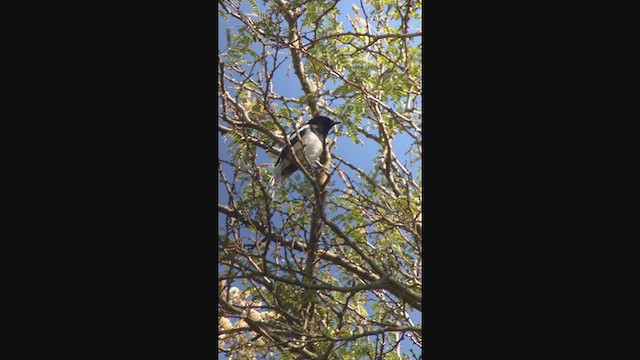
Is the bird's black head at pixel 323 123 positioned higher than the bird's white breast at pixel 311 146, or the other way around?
the bird's black head at pixel 323 123

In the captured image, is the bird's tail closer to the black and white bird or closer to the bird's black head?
the black and white bird

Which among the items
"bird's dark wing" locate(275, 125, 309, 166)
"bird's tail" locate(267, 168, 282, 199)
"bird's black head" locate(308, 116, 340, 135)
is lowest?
"bird's tail" locate(267, 168, 282, 199)

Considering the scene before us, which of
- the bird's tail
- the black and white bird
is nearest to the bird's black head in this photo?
the black and white bird

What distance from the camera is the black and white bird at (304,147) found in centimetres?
136

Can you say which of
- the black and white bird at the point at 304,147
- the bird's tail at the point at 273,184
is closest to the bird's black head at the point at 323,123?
the black and white bird at the point at 304,147

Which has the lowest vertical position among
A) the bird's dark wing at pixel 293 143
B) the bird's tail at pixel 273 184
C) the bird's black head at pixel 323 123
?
the bird's tail at pixel 273 184

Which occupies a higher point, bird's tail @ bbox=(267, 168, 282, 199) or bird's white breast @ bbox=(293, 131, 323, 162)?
bird's white breast @ bbox=(293, 131, 323, 162)

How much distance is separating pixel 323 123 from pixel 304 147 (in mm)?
102

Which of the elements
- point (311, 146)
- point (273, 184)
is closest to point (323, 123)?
point (311, 146)

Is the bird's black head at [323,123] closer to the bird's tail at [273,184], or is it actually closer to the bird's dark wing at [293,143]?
the bird's dark wing at [293,143]

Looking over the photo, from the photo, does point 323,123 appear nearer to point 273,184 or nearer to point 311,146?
point 311,146

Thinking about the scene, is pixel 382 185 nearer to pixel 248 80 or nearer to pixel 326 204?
pixel 326 204

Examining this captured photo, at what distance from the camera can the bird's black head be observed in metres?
1.43
